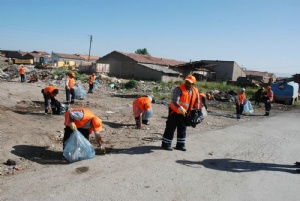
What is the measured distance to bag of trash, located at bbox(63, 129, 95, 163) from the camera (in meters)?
5.17

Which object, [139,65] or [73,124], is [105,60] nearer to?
[139,65]

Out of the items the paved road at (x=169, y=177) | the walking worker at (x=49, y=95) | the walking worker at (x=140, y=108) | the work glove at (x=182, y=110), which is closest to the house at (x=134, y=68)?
the walking worker at (x=49, y=95)

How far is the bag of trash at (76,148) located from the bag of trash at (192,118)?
79.3 inches

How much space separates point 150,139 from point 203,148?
1.45 meters

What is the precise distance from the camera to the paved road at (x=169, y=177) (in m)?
3.93

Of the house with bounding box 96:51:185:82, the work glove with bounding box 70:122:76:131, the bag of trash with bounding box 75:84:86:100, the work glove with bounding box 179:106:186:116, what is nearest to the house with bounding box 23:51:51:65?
the house with bounding box 96:51:185:82

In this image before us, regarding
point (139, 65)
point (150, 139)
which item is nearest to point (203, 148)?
point (150, 139)

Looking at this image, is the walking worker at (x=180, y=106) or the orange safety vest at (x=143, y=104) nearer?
the walking worker at (x=180, y=106)

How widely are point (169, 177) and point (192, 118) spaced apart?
1.64 meters

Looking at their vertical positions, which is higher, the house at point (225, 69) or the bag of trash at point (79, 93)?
the house at point (225, 69)

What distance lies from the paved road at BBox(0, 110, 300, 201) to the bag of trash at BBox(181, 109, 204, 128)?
2.03ft

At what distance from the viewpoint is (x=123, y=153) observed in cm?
563

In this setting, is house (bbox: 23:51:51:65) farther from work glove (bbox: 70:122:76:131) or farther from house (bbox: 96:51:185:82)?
work glove (bbox: 70:122:76:131)

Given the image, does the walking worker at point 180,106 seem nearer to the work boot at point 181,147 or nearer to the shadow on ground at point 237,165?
the work boot at point 181,147
